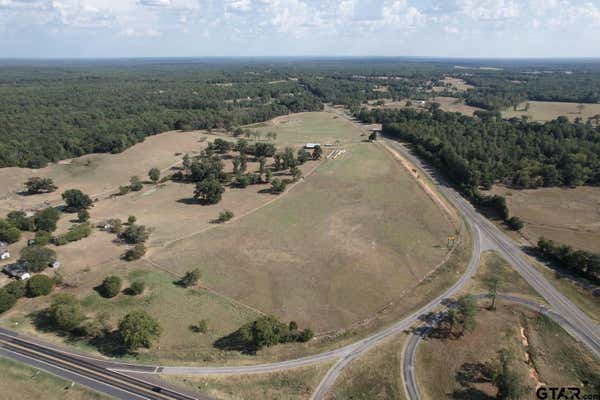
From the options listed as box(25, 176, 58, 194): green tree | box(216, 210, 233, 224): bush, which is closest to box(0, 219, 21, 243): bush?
box(25, 176, 58, 194): green tree

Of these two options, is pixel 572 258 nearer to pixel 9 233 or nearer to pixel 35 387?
pixel 35 387

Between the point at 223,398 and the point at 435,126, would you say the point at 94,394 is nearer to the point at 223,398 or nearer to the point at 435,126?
the point at 223,398

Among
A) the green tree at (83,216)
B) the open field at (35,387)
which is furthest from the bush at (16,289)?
the green tree at (83,216)

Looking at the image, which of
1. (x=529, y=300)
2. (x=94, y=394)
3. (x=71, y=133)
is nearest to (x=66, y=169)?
(x=71, y=133)

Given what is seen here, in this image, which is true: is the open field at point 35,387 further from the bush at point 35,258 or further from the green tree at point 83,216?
the green tree at point 83,216

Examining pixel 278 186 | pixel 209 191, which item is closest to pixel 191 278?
pixel 209 191

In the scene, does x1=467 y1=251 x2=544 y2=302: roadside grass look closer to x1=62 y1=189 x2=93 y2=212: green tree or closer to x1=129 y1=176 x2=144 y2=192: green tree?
x1=62 y1=189 x2=93 y2=212: green tree
